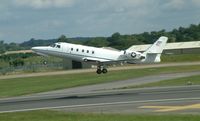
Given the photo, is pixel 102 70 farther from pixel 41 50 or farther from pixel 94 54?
pixel 41 50

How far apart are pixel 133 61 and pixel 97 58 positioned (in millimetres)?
3935

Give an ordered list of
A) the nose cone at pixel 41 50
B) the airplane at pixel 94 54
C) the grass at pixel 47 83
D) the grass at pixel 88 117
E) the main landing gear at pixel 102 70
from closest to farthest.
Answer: the grass at pixel 88 117 < the grass at pixel 47 83 < the airplane at pixel 94 54 < the main landing gear at pixel 102 70 < the nose cone at pixel 41 50

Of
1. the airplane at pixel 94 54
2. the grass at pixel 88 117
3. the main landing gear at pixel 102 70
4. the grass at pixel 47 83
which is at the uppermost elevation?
the airplane at pixel 94 54

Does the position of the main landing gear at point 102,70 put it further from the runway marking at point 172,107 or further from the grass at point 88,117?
the grass at point 88,117

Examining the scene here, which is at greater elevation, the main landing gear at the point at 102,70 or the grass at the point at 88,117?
the main landing gear at the point at 102,70

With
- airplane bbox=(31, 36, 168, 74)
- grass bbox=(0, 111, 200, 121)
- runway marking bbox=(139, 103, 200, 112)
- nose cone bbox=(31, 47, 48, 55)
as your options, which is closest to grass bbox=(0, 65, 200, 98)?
airplane bbox=(31, 36, 168, 74)

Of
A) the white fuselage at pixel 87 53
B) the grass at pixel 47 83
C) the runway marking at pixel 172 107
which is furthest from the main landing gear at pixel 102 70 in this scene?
the runway marking at pixel 172 107

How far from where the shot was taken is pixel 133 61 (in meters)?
62.0

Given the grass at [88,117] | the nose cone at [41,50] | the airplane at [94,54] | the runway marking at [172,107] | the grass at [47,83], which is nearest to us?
the grass at [88,117]

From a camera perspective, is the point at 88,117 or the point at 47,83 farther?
the point at 47,83

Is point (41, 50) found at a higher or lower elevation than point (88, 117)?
higher

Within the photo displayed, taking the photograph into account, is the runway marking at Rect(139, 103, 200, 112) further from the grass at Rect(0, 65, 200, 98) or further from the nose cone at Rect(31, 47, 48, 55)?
the nose cone at Rect(31, 47, 48, 55)

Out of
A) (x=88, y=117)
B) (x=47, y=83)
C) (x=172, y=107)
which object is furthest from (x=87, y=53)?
(x=88, y=117)

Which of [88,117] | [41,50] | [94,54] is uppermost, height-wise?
[41,50]
